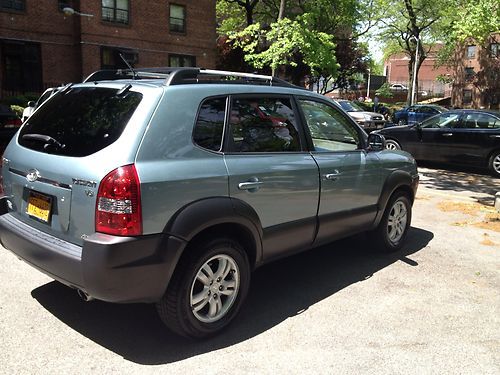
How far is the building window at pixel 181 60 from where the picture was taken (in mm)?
28188

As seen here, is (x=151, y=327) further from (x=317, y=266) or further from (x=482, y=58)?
(x=482, y=58)

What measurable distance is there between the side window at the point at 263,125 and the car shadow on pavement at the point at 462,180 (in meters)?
5.71

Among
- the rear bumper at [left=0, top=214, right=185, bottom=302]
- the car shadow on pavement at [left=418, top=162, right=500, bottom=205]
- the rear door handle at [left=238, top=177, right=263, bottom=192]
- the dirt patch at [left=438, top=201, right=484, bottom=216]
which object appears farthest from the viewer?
the car shadow on pavement at [left=418, top=162, right=500, bottom=205]

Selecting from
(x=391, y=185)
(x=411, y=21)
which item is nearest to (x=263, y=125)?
(x=391, y=185)

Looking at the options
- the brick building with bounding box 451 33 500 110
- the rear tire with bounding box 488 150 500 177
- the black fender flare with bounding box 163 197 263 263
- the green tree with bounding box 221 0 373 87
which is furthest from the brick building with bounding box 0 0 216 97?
the brick building with bounding box 451 33 500 110

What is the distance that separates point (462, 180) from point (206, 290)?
899 cm

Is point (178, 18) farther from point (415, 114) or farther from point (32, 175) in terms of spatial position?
point (32, 175)

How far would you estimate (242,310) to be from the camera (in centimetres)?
389

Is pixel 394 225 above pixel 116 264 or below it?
below

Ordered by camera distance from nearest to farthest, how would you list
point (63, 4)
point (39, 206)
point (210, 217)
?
point (210, 217) → point (39, 206) → point (63, 4)

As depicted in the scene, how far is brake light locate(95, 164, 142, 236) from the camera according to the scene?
2.86m

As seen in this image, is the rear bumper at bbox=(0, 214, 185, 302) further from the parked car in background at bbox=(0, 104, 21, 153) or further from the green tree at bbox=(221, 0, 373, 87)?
the green tree at bbox=(221, 0, 373, 87)

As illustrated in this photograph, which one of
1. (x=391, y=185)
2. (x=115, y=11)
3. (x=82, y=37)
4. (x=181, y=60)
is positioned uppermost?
(x=115, y=11)

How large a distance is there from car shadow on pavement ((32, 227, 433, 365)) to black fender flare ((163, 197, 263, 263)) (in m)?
0.74
